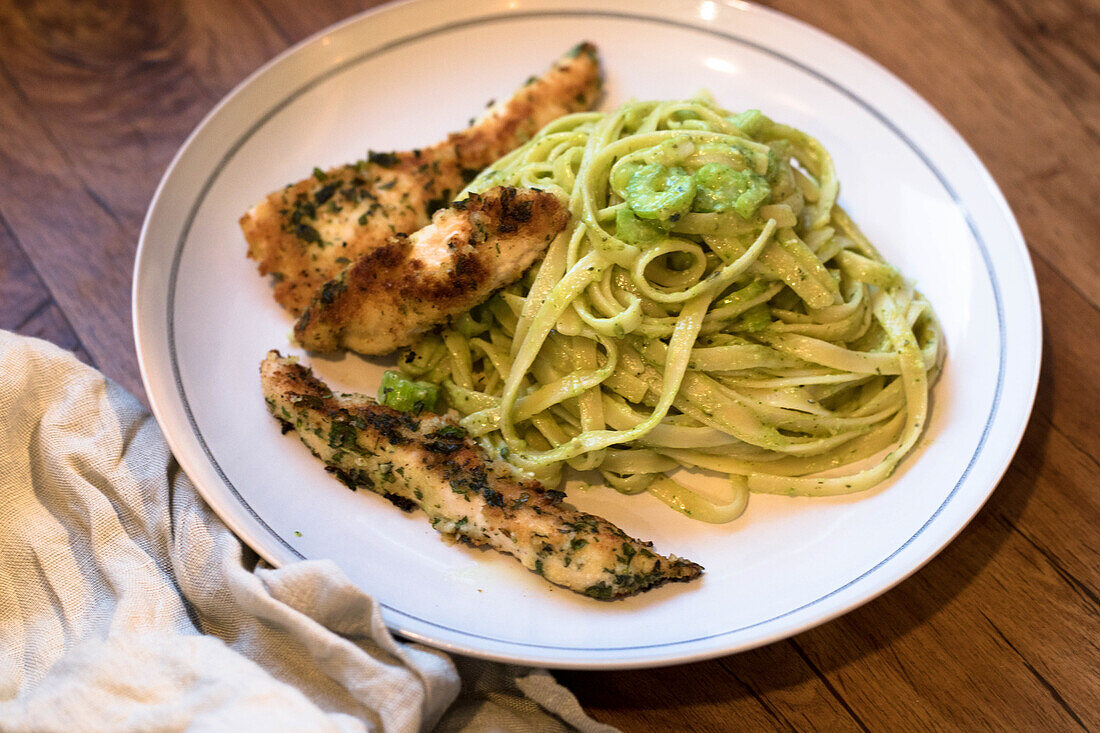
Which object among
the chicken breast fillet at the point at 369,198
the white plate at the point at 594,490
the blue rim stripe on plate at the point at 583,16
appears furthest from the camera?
the chicken breast fillet at the point at 369,198

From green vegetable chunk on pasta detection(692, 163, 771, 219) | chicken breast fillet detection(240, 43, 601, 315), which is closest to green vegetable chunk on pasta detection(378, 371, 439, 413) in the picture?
chicken breast fillet detection(240, 43, 601, 315)

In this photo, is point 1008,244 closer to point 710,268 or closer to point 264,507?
point 710,268

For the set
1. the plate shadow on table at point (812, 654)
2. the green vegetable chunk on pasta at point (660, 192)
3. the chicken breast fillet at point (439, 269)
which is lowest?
the plate shadow on table at point (812, 654)

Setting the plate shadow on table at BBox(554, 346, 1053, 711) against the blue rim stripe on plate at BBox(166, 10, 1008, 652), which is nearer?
the blue rim stripe on plate at BBox(166, 10, 1008, 652)

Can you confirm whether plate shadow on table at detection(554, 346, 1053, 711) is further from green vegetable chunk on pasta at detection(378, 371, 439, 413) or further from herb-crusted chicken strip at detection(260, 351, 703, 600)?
green vegetable chunk on pasta at detection(378, 371, 439, 413)

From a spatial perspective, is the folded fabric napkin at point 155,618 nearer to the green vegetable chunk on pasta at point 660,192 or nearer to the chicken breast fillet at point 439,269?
the chicken breast fillet at point 439,269

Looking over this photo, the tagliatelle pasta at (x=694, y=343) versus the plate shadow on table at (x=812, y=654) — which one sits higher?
the tagliatelle pasta at (x=694, y=343)

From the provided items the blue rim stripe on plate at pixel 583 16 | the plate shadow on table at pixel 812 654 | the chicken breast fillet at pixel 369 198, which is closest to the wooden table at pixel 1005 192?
the plate shadow on table at pixel 812 654
